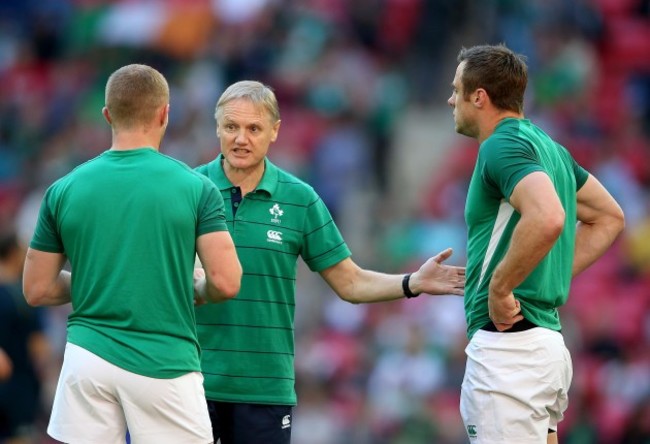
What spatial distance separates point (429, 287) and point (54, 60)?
13.2m

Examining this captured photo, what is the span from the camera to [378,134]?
15969mm

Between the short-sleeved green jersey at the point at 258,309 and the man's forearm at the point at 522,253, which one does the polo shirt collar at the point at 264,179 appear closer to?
the short-sleeved green jersey at the point at 258,309

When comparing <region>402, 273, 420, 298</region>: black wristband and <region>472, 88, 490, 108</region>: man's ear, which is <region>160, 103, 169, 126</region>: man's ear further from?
<region>402, 273, 420, 298</region>: black wristband

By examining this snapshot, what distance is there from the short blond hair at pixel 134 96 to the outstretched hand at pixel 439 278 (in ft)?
5.27

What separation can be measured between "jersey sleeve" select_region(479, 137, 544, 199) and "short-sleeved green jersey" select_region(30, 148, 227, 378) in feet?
3.76

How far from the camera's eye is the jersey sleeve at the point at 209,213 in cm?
560

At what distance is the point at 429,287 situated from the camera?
21.4 ft

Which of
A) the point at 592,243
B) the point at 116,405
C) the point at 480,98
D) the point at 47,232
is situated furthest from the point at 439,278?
the point at 47,232

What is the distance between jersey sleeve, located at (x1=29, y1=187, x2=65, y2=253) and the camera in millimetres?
5668

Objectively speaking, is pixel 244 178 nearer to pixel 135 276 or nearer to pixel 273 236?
pixel 273 236

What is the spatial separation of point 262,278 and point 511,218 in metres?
1.23

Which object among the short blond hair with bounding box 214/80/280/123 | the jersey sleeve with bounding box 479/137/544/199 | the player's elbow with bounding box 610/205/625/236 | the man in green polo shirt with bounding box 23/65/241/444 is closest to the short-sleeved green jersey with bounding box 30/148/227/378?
the man in green polo shirt with bounding box 23/65/241/444

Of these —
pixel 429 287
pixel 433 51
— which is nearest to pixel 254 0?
pixel 433 51

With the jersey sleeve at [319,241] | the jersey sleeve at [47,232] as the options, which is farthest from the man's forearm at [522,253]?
the jersey sleeve at [47,232]
